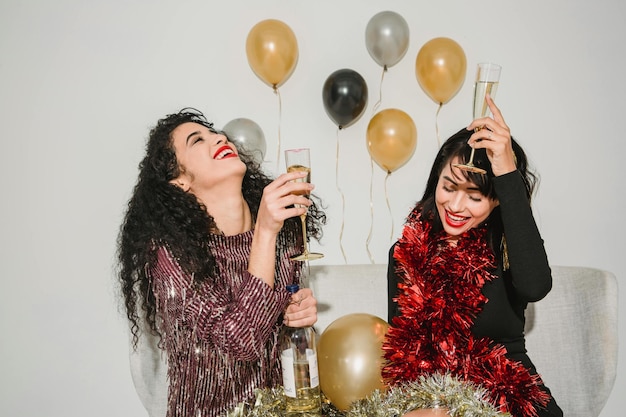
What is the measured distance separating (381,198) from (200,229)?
49.8 inches

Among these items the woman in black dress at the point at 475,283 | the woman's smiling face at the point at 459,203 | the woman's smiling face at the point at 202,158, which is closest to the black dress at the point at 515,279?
the woman in black dress at the point at 475,283

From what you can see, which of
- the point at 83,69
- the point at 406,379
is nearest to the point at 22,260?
the point at 83,69

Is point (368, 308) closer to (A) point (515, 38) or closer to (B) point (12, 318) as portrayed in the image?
(A) point (515, 38)

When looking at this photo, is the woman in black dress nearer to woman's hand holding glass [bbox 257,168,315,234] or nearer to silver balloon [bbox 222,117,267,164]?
woman's hand holding glass [bbox 257,168,315,234]

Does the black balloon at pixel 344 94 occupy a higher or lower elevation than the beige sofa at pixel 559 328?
higher

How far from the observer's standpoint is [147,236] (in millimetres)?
1528

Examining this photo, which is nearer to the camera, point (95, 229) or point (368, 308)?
point (368, 308)

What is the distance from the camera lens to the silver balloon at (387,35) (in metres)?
2.36

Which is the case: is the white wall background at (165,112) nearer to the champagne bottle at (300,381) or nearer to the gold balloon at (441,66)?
the gold balloon at (441,66)

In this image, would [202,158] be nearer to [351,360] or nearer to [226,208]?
[226,208]

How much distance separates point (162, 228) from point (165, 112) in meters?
1.18

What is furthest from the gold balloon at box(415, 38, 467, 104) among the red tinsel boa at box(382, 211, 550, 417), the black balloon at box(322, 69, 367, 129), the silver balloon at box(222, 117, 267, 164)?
the red tinsel boa at box(382, 211, 550, 417)

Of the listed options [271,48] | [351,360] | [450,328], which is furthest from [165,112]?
[450,328]

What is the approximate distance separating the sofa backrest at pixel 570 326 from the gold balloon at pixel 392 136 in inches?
26.8
